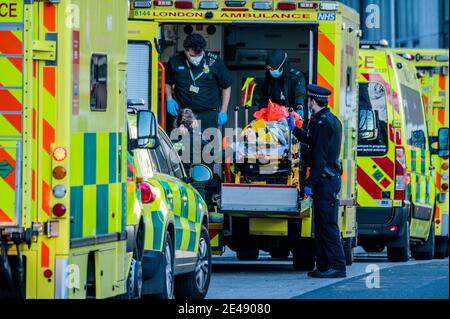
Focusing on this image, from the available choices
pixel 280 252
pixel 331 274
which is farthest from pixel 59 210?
pixel 280 252

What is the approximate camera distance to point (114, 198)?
11539 mm

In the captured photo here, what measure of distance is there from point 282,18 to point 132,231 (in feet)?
19.7

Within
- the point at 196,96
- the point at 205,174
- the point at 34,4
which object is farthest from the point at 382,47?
the point at 34,4

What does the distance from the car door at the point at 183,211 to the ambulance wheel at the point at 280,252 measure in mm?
4050

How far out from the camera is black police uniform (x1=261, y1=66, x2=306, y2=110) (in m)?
18.5

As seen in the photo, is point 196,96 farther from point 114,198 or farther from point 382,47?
point 114,198

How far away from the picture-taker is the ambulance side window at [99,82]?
11227 mm

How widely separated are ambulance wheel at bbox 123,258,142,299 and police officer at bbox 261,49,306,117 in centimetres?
662

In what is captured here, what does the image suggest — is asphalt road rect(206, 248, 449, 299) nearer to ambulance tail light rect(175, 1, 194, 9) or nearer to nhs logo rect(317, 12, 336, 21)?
nhs logo rect(317, 12, 336, 21)

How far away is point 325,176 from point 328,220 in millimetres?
452

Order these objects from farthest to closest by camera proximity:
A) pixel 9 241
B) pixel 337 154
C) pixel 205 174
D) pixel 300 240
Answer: pixel 300 240 → pixel 337 154 → pixel 205 174 → pixel 9 241

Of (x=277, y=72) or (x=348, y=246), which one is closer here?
(x=277, y=72)

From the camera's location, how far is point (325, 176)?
1661cm

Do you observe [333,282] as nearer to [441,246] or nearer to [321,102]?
[321,102]
